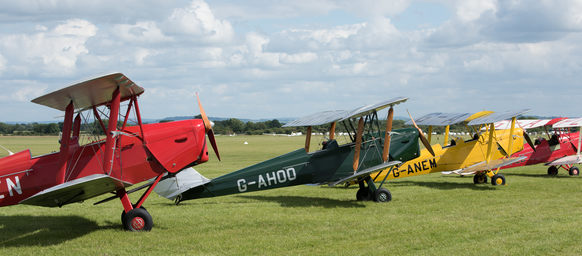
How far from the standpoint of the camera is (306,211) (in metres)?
10.2

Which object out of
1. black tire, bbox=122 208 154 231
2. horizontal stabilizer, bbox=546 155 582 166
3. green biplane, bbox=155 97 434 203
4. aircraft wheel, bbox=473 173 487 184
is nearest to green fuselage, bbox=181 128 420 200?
→ green biplane, bbox=155 97 434 203

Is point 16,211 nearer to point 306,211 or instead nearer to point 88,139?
point 88,139

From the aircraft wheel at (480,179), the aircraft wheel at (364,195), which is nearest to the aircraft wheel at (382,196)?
the aircraft wheel at (364,195)

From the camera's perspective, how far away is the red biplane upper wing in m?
7.00

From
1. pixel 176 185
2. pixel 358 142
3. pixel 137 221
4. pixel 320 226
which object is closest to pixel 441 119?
pixel 358 142

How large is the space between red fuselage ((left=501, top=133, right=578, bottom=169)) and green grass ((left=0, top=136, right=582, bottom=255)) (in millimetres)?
4346

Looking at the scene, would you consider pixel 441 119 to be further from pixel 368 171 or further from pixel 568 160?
pixel 368 171

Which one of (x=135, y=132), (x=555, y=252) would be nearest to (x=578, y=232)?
(x=555, y=252)

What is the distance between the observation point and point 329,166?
440 inches

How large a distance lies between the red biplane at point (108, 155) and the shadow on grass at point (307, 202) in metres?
3.34

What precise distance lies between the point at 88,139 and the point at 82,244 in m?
1.75

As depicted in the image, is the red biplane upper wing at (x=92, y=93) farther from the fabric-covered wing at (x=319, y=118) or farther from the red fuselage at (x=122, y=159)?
the fabric-covered wing at (x=319, y=118)

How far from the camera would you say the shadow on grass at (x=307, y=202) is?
1097 cm

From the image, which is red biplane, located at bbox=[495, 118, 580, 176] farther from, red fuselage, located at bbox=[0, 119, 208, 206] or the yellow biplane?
red fuselage, located at bbox=[0, 119, 208, 206]
